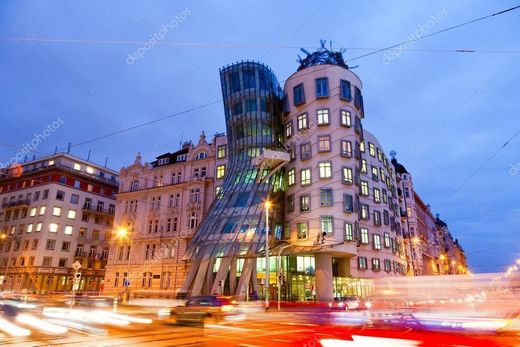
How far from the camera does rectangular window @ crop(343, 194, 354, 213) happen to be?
139 feet

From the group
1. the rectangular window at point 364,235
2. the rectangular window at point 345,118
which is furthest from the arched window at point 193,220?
the rectangular window at point 345,118

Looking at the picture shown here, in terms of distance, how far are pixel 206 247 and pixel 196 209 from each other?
12171mm

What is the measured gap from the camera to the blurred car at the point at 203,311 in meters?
18.3

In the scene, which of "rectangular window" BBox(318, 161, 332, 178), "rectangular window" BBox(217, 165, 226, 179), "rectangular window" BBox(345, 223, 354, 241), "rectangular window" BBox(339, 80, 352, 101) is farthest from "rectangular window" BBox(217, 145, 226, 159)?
"rectangular window" BBox(345, 223, 354, 241)

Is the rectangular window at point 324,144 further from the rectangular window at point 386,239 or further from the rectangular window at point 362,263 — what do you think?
the rectangular window at point 386,239

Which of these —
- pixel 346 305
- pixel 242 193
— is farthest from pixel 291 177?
pixel 346 305

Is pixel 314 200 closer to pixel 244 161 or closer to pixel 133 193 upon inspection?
pixel 244 161

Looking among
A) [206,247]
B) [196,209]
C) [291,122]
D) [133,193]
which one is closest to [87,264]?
[133,193]

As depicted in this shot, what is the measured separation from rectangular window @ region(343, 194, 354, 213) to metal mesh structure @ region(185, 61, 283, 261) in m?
8.63

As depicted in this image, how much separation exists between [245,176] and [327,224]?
41.7 ft

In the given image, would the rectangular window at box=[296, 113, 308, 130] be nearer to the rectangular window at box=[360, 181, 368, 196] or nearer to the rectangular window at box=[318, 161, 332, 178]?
the rectangular window at box=[318, 161, 332, 178]

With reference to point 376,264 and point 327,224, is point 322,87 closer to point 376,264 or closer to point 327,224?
point 327,224

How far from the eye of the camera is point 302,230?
4353 centimetres

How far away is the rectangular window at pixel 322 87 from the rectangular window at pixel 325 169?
28.0 feet
